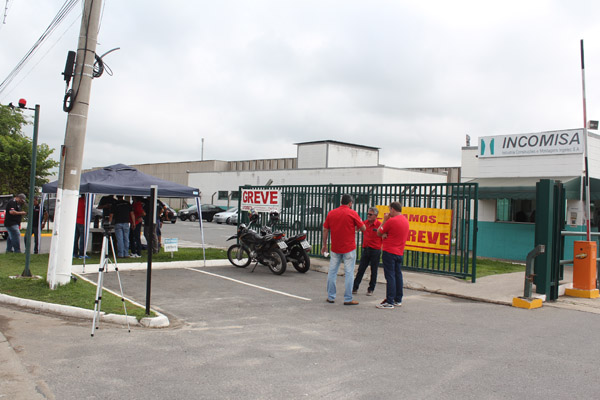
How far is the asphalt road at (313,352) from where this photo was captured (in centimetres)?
472

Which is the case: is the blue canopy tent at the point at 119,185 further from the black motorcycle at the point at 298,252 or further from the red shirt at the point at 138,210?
the black motorcycle at the point at 298,252

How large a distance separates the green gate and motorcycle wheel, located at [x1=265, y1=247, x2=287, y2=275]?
217cm

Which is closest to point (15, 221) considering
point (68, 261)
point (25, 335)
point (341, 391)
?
point (68, 261)

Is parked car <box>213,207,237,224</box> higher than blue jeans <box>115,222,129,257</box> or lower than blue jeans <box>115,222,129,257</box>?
higher

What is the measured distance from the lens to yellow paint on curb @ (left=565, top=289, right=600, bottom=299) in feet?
33.7

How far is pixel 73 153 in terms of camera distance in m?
8.91

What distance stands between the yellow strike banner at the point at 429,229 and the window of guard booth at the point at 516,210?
6894 millimetres

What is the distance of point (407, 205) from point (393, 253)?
3.88 m

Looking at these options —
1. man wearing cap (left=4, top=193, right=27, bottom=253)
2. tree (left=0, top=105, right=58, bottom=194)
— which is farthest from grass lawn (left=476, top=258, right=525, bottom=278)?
tree (left=0, top=105, right=58, bottom=194)

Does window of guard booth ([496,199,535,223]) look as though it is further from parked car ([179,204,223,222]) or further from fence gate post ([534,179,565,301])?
parked car ([179,204,223,222])

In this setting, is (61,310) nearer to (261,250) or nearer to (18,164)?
(261,250)

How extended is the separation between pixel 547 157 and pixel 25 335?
1607 cm

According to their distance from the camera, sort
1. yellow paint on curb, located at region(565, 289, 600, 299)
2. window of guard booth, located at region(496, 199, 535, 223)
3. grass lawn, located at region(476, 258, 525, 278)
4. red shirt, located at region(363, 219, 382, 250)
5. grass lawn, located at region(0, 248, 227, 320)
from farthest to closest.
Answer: window of guard booth, located at region(496, 199, 535, 223) → grass lawn, located at region(476, 258, 525, 278) → yellow paint on curb, located at region(565, 289, 600, 299) → red shirt, located at region(363, 219, 382, 250) → grass lawn, located at region(0, 248, 227, 320)

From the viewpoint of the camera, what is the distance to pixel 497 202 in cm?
1789
